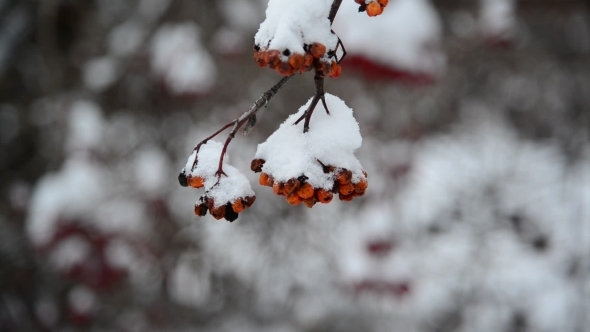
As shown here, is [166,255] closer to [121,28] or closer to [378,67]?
[121,28]

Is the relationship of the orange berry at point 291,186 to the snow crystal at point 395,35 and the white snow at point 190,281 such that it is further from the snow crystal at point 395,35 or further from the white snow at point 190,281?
the white snow at point 190,281

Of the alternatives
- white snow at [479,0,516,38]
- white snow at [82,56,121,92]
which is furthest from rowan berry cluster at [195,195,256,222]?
white snow at [82,56,121,92]

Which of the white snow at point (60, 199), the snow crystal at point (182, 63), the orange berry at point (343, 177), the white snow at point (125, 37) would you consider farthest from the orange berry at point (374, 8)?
the white snow at point (125, 37)

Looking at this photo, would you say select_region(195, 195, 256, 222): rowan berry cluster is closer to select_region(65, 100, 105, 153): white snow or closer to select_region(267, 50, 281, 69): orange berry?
select_region(267, 50, 281, 69): orange berry

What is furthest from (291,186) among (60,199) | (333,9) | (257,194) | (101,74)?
(101,74)

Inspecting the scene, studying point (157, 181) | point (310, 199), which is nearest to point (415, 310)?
point (157, 181)

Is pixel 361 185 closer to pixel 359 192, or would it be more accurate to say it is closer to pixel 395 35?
pixel 359 192
